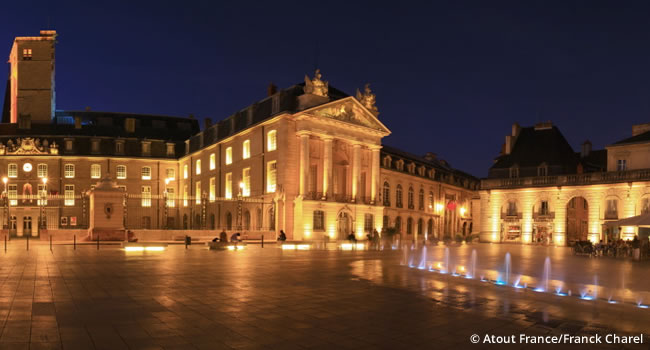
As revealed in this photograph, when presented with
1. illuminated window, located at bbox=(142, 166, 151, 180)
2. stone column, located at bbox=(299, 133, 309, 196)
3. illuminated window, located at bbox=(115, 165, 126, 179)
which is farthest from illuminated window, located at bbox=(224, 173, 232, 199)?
illuminated window, located at bbox=(115, 165, 126, 179)

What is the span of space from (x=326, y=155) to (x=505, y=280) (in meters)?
30.3

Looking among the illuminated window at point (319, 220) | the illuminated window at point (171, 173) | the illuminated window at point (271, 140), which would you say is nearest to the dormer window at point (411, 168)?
the illuminated window at point (319, 220)

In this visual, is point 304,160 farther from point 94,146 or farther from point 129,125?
point 129,125

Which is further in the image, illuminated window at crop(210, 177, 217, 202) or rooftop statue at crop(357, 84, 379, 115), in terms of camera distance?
illuminated window at crop(210, 177, 217, 202)

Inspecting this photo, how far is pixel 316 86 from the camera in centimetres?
4309

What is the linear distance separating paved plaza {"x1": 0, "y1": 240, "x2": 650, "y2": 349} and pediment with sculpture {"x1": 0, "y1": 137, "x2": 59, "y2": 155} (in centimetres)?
5045

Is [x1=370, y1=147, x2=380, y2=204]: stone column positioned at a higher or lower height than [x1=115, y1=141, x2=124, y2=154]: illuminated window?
lower

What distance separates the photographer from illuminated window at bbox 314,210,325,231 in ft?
138

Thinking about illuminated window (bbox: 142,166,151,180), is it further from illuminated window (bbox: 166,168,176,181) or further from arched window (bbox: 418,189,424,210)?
arched window (bbox: 418,189,424,210)

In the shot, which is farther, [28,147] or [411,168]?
[411,168]

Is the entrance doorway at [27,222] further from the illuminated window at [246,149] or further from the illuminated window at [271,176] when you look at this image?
the illuminated window at [271,176]

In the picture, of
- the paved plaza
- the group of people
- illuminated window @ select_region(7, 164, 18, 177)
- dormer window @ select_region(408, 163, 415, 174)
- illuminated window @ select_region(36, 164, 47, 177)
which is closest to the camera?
the paved plaza

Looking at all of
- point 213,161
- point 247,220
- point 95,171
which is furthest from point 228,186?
point 95,171

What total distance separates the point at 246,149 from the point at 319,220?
1101cm
